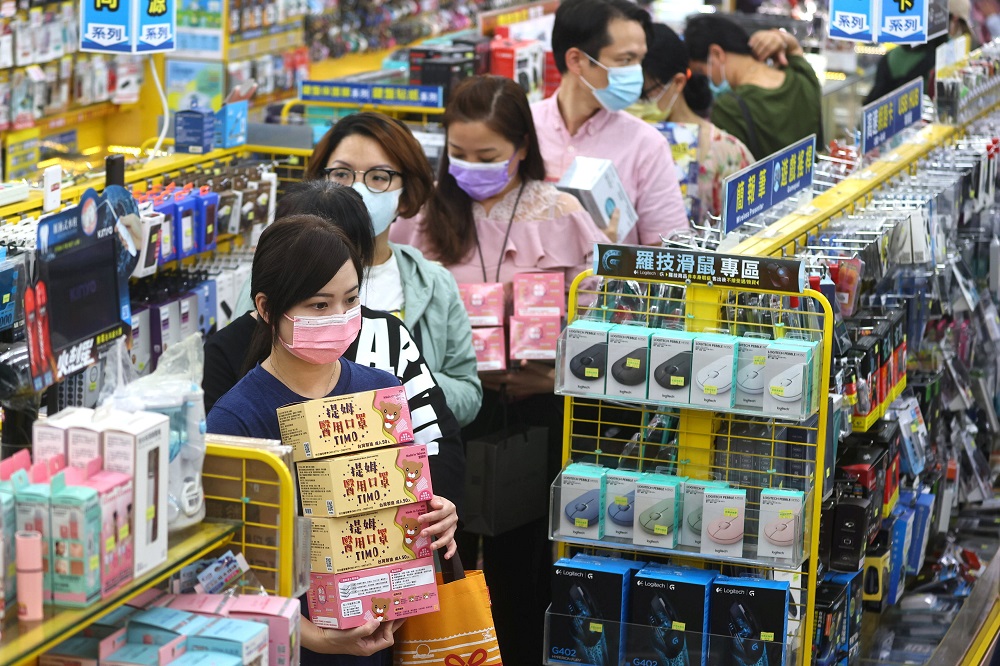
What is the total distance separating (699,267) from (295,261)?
1.19 meters

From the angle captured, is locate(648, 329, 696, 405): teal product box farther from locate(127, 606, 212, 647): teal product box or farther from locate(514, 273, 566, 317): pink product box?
locate(127, 606, 212, 647): teal product box

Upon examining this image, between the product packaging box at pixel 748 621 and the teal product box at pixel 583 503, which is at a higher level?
the teal product box at pixel 583 503

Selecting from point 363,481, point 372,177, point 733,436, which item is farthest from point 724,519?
point 372,177

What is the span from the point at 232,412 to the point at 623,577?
1215 millimetres

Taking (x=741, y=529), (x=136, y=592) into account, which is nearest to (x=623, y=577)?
(x=741, y=529)

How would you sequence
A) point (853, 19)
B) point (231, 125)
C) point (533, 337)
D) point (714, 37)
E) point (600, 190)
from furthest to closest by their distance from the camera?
point (714, 37) → point (853, 19) → point (231, 125) → point (600, 190) → point (533, 337)

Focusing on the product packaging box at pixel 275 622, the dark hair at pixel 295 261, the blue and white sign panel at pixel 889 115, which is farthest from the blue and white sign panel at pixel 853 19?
the product packaging box at pixel 275 622

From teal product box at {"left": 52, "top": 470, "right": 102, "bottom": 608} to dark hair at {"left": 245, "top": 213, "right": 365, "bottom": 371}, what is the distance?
31.9 inches

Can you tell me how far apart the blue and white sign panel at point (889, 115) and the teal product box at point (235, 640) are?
11.9 ft

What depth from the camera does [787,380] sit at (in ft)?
11.6

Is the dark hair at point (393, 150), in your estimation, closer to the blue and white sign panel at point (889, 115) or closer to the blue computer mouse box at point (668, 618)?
the blue computer mouse box at point (668, 618)

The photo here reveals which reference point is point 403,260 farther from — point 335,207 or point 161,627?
point 161,627

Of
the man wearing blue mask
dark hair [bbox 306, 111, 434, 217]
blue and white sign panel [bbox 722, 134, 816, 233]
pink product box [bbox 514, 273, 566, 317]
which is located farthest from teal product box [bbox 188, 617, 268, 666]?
the man wearing blue mask

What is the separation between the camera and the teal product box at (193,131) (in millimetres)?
5492
